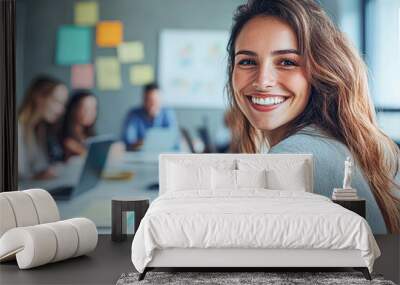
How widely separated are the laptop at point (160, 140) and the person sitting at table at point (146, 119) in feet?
0.11

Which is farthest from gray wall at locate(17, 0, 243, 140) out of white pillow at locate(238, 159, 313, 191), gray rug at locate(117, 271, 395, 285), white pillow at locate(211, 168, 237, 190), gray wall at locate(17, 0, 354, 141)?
gray rug at locate(117, 271, 395, 285)

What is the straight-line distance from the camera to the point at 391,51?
282 inches

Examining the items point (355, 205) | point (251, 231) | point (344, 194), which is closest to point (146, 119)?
point (344, 194)

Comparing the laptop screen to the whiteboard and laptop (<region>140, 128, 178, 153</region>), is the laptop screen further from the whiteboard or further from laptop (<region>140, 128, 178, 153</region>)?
the whiteboard

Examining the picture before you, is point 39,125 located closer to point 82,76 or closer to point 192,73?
point 82,76

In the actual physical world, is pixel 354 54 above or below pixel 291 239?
above

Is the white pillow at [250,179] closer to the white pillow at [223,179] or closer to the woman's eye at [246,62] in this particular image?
the white pillow at [223,179]

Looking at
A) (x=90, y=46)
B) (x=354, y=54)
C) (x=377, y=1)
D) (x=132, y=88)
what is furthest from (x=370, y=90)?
(x=90, y=46)

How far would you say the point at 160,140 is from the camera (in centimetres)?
725

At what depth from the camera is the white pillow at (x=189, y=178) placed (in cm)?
637

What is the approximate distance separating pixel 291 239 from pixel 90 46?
3592mm

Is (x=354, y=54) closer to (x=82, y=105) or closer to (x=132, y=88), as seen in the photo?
(x=132, y=88)

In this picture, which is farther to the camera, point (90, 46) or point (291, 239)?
point (90, 46)

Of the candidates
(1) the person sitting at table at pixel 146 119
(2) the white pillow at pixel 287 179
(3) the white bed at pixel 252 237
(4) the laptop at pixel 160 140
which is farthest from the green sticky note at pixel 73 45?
(3) the white bed at pixel 252 237
